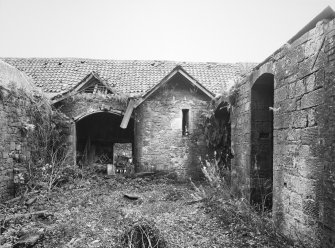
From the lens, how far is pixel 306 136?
12.9 feet

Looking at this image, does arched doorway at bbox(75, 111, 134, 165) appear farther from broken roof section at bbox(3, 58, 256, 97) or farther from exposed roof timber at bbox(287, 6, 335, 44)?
exposed roof timber at bbox(287, 6, 335, 44)

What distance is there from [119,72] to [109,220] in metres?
8.90

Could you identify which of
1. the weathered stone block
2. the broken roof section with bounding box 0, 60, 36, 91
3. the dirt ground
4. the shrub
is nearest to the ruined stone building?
the weathered stone block

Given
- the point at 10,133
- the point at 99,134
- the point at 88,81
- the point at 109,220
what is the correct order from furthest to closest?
the point at 99,134 < the point at 88,81 < the point at 10,133 < the point at 109,220

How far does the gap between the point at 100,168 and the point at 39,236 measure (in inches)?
309

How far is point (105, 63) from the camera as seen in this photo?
14.0 meters

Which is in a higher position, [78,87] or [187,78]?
[187,78]

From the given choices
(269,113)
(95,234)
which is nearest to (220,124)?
(269,113)

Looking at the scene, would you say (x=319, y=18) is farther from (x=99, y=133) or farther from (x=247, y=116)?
(x=99, y=133)

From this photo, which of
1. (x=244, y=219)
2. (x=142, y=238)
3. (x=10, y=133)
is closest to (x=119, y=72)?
Result: (x=10, y=133)

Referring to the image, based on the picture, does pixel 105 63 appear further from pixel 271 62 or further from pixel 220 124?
pixel 271 62

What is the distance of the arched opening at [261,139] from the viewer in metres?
6.13

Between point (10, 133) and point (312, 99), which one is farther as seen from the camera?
point (10, 133)

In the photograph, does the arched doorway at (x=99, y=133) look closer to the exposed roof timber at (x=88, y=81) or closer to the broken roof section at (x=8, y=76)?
the exposed roof timber at (x=88, y=81)
